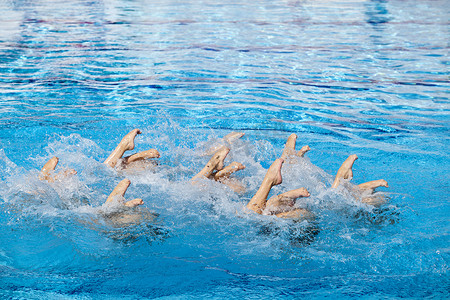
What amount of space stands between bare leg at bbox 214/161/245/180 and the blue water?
0.16m

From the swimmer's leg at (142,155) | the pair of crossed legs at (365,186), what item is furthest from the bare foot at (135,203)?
the pair of crossed legs at (365,186)

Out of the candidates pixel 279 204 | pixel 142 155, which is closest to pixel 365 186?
pixel 279 204

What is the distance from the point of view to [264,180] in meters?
2.83

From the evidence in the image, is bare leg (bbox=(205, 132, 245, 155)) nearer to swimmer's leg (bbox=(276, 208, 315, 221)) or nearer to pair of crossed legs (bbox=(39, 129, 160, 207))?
pair of crossed legs (bbox=(39, 129, 160, 207))

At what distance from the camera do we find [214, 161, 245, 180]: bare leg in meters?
3.13

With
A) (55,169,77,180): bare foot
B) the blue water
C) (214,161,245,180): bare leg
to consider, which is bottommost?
the blue water

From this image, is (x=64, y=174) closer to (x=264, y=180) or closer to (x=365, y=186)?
(x=264, y=180)

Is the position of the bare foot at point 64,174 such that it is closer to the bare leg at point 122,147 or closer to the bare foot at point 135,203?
the bare leg at point 122,147

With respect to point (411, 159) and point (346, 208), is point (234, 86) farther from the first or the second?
point (346, 208)

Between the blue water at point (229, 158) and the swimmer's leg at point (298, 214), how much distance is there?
0.21ft

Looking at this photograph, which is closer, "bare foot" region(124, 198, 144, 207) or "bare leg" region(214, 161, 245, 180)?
"bare foot" region(124, 198, 144, 207)

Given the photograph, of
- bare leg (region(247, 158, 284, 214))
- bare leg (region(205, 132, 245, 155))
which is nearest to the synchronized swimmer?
bare leg (region(247, 158, 284, 214))

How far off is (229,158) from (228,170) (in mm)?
647

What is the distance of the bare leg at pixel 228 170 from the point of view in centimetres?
313
